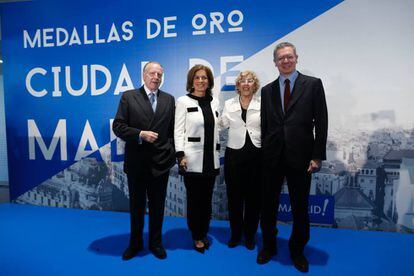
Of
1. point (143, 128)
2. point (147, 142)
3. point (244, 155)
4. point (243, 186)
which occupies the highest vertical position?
point (143, 128)

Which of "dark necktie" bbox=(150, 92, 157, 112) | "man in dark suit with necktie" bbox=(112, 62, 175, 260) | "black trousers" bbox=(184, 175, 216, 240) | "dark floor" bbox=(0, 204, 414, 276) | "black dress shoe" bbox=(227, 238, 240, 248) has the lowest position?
"dark floor" bbox=(0, 204, 414, 276)

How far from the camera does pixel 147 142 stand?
227 cm

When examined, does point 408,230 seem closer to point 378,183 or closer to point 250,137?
point 378,183

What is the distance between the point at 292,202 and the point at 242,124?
0.74 metres

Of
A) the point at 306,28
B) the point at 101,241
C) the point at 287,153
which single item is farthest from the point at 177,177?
the point at 306,28

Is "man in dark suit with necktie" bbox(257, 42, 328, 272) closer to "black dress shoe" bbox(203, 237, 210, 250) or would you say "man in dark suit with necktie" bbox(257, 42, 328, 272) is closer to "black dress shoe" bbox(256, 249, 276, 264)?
"black dress shoe" bbox(256, 249, 276, 264)

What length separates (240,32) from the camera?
3145 mm

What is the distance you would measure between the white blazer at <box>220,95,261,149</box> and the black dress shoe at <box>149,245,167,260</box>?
1039 millimetres

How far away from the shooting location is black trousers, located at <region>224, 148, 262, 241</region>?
7.90ft

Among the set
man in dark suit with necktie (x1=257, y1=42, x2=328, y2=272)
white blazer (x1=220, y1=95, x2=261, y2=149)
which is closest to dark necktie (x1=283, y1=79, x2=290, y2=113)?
man in dark suit with necktie (x1=257, y1=42, x2=328, y2=272)

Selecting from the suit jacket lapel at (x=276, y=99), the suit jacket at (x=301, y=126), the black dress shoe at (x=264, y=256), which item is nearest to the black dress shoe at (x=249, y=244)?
the black dress shoe at (x=264, y=256)

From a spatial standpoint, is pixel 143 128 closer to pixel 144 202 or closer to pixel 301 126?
pixel 144 202

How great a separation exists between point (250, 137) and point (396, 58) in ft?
5.80

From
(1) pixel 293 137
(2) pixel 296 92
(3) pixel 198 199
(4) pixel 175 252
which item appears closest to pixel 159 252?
(4) pixel 175 252
